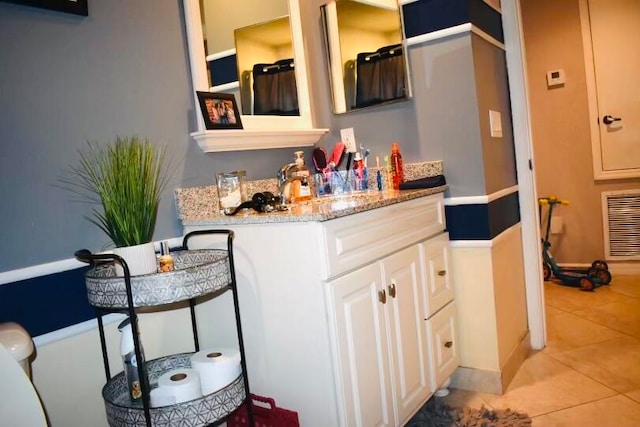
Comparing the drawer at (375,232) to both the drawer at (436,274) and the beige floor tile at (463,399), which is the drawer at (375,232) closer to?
the drawer at (436,274)

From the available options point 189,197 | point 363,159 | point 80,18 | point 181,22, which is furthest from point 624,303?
point 80,18

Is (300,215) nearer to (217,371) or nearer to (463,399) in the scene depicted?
(217,371)

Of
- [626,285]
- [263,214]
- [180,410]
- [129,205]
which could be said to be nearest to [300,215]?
[263,214]

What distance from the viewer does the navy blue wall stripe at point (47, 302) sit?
3.84ft

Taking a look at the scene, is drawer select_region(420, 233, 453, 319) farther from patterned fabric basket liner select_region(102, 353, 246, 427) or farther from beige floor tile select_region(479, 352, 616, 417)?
patterned fabric basket liner select_region(102, 353, 246, 427)

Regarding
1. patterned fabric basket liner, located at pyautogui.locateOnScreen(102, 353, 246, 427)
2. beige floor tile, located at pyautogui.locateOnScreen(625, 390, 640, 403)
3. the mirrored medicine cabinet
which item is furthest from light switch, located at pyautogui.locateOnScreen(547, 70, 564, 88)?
patterned fabric basket liner, located at pyautogui.locateOnScreen(102, 353, 246, 427)

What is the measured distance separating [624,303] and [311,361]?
2.53m

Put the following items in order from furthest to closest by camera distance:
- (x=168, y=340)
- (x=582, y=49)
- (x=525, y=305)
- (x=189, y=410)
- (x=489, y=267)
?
(x=582, y=49), (x=525, y=305), (x=489, y=267), (x=168, y=340), (x=189, y=410)

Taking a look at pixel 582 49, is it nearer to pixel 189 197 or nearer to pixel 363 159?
pixel 363 159

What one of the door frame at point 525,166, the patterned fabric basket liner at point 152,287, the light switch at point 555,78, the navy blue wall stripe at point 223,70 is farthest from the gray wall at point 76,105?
the light switch at point 555,78

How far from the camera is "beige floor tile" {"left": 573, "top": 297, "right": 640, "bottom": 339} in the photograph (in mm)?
2635

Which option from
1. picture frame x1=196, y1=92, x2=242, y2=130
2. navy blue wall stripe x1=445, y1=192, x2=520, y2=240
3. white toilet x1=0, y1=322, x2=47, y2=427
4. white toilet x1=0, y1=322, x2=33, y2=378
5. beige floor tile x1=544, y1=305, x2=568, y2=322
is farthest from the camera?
beige floor tile x1=544, y1=305, x2=568, y2=322

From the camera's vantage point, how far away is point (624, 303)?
302 centimetres

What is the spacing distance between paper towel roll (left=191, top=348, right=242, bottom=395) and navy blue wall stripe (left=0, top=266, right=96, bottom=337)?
1.14 ft
